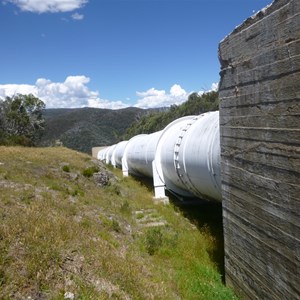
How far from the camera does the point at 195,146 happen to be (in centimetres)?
911

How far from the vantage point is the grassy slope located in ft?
17.7

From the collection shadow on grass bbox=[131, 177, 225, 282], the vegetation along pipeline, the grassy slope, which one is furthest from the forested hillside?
the grassy slope

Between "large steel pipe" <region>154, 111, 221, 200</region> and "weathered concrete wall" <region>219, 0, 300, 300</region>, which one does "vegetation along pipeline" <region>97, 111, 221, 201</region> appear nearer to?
"large steel pipe" <region>154, 111, 221, 200</region>

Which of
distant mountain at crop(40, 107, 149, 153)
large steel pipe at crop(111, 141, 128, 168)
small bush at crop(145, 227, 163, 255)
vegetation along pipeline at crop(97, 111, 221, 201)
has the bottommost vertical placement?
distant mountain at crop(40, 107, 149, 153)

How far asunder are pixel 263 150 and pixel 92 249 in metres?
3.71

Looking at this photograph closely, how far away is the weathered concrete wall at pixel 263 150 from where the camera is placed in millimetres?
4113

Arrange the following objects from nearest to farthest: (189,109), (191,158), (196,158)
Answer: (196,158), (191,158), (189,109)

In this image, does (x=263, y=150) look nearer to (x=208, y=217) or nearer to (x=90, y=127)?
(x=208, y=217)

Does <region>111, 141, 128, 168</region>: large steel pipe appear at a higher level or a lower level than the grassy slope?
lower

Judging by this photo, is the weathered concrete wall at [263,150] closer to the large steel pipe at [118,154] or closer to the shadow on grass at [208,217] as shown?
the shadow on grass at [208,217]

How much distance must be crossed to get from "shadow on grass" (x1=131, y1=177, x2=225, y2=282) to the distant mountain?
96.6 m

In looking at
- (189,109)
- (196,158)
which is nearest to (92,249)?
(196,158)

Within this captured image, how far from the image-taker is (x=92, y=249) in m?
6.83

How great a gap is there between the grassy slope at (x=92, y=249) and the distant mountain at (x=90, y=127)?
98.8 meters
